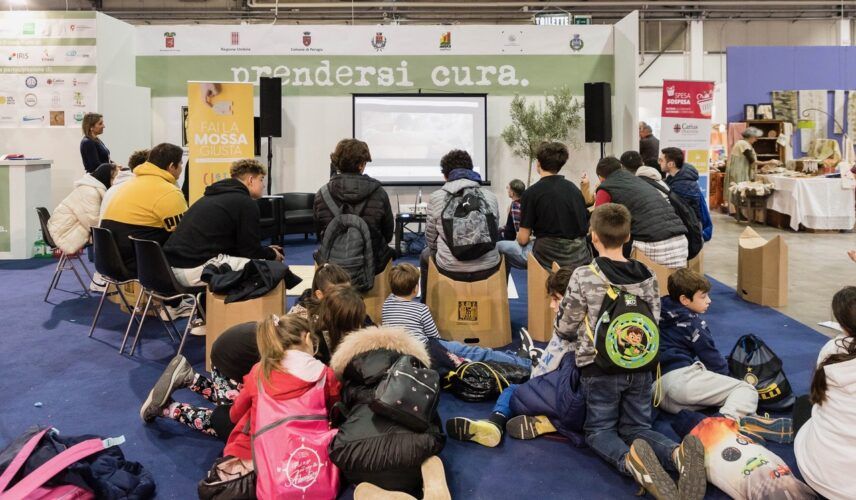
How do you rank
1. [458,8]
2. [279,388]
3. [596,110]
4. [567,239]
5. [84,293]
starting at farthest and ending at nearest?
[458,8], [596,110], [84,293], [567,239], [279,388]

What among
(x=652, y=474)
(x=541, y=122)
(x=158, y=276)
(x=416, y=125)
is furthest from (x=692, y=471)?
(x=416, y=125)

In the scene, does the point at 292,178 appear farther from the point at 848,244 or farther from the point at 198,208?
the point at 848,244

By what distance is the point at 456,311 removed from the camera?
13.6 feet

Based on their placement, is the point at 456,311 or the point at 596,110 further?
the point at 596,110

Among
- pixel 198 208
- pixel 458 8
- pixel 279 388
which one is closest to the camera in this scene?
pixel 279 388

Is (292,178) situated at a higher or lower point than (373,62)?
lower

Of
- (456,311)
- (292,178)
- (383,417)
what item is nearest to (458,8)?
(292,178)

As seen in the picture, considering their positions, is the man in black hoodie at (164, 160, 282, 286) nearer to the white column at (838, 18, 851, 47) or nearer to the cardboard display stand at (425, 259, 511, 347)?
the cardboard display stand at (425, 259, 511, 347)

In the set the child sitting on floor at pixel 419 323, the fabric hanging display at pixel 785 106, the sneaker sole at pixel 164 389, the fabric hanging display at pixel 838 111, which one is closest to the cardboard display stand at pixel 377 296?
the child sitting on floor at pixel 419 323

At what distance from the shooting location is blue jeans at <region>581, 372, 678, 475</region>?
2574 millimetres

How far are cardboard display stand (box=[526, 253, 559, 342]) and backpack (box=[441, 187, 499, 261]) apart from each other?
11.8 inches

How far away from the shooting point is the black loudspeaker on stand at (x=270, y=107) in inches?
333

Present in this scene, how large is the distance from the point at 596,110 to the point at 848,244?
3.40 m

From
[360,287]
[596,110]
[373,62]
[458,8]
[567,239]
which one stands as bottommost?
[360,287]
